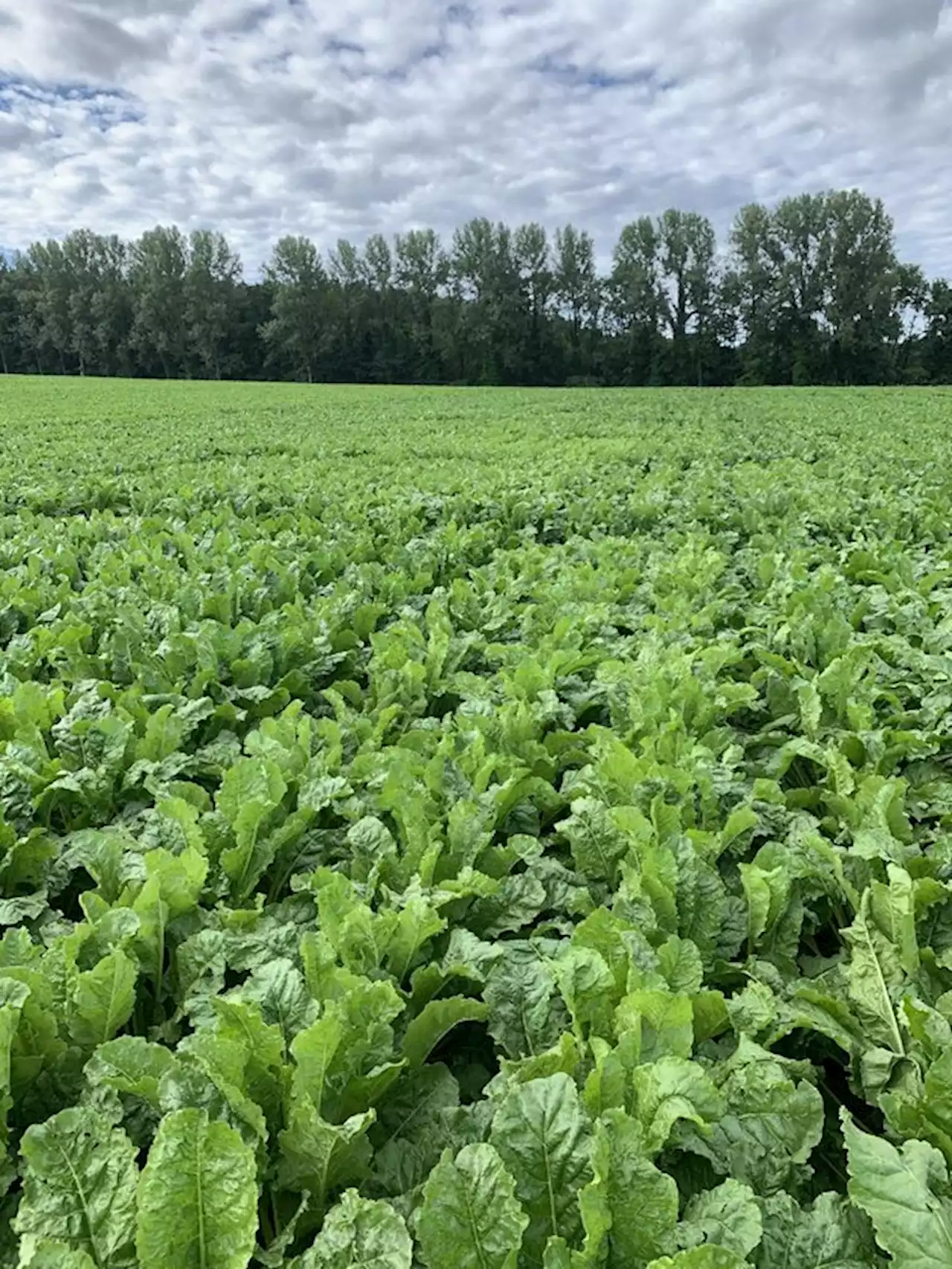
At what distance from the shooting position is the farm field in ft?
4.47

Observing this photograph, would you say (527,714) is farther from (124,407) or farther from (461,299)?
(461,299)

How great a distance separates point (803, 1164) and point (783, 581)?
3844 millimetres

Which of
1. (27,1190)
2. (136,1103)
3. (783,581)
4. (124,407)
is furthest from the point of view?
(124,407)

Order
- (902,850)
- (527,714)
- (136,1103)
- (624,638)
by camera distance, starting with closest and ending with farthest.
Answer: (136,1103), (902,850), (527,714), (624,638)

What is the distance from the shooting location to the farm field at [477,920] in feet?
4.47

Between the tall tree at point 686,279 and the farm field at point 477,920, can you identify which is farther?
the tall tree at point 686,279

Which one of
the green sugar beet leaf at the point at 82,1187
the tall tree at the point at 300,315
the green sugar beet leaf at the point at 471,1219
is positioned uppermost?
the tall tree at the point at 300,315

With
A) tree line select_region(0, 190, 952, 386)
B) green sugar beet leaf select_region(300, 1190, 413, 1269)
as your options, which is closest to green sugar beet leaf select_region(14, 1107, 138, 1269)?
green sugar beet leaf select_region(300, 1190, 413, 1269)

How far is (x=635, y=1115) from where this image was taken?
1.49 meters

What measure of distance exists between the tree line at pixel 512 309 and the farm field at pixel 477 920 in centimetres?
6185

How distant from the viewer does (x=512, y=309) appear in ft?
217

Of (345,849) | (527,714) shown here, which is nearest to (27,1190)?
(345,849)

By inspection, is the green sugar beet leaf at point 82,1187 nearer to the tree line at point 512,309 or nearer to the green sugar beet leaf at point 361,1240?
the green sugar beet leaf at point 361,1240

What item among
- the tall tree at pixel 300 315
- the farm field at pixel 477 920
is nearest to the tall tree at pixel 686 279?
the tall tree at pixel 300 315
